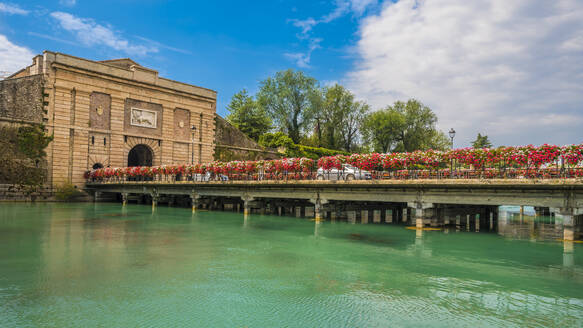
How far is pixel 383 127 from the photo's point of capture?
6656 centimetres

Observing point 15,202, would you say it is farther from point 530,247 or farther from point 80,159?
point 530,247

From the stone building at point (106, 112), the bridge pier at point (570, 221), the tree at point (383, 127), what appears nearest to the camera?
the bridge pier at point (570, 221)

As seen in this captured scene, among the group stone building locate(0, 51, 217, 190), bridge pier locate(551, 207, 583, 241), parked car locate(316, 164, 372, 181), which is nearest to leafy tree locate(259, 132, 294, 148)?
stone building locate(0, 51, 217, 190)

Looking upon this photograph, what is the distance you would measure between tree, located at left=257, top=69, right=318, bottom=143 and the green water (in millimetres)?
48486

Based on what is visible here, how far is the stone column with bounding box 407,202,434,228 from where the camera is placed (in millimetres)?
19969

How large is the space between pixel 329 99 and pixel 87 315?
61.4m

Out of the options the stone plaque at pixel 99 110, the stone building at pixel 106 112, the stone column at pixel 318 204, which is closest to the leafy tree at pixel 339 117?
the stone building at pixel 106 112

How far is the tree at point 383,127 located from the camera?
66.4 meters

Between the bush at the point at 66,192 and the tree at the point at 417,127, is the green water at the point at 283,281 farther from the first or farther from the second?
the tree at the point at 417,127

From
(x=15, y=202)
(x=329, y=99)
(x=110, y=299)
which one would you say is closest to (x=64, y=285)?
(x=110, y=299)

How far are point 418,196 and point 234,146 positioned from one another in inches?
1547

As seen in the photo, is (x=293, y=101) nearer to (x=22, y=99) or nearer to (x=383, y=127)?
(x=383, y=127)

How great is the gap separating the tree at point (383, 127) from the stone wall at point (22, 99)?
4622 cm

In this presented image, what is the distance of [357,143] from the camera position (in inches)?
2746
